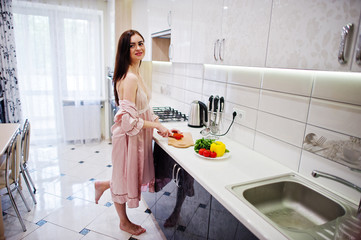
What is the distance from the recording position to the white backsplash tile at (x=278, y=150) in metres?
1.40

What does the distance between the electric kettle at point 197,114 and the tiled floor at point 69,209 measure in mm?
1012

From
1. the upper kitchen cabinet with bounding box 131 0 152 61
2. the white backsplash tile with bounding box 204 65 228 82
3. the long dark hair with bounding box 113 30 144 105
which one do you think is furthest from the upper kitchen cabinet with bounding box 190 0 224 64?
the upper kitchen cabinet with bounding box 131 0 152 61

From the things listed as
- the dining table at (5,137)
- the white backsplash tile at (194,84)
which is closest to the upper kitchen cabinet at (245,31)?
the white backsplash tile at (194,84)

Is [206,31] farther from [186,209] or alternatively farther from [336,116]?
[186,209]

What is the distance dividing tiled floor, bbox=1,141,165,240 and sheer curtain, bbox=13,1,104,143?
787 mm

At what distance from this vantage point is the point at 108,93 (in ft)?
14.0

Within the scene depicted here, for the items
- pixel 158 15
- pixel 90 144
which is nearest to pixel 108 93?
pixel 90 144

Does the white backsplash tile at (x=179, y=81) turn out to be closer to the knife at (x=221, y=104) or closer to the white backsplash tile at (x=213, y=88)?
the white backsplash tile at (x=213, y=88)

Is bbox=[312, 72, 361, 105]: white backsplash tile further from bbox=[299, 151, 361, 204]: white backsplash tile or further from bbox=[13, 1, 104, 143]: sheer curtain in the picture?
bbox=[13, 1, 104, 143]: sheer curtain

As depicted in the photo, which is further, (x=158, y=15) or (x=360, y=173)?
(x=158, y=15)

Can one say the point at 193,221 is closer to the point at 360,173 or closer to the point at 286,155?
the point at 286,155

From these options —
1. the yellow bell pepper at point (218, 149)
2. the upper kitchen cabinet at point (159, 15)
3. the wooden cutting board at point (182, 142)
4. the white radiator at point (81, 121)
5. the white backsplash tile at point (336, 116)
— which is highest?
the upper kitchen cabinet at point (159, 15)

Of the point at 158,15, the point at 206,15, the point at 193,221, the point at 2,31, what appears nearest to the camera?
the point at 193,221

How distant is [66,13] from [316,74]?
3793 millimetres
